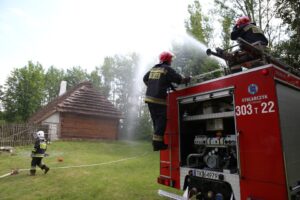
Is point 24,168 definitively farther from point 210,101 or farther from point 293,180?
point 293,180

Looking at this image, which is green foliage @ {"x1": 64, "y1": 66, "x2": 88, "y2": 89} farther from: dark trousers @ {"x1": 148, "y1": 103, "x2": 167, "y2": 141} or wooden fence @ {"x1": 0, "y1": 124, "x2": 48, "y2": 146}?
dark trousers @ {"x1": 148, "y1": 103, "x2": 167, "y2": 141}

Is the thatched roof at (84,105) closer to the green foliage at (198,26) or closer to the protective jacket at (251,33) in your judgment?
the green foliage at (198,26)

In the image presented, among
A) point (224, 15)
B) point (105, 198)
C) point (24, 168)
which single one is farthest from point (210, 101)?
point (224, 15)

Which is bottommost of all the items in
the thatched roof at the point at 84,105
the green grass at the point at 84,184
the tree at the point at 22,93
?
the green grass at the point at 84,184

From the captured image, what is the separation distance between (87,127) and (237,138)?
20.3m

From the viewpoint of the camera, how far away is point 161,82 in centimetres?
429

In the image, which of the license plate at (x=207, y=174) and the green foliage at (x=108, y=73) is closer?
→ the license plate at (x=207, y=174)

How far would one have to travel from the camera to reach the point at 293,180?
9.31 feet

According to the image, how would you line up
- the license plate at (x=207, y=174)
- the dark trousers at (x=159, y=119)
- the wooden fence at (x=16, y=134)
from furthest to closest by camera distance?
the wooden fence at (x=16, y=134)
the dark trousers at (x=159, y=119)
the license plate at (x=207, y=174)

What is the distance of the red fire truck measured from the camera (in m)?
2.85

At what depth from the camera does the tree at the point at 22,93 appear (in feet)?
121

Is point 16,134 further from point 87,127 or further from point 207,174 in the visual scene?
point 207,174

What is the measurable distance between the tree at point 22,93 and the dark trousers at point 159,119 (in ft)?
123

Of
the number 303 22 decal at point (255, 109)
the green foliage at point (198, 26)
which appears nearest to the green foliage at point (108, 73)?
the green foliage at point (198, 26)
